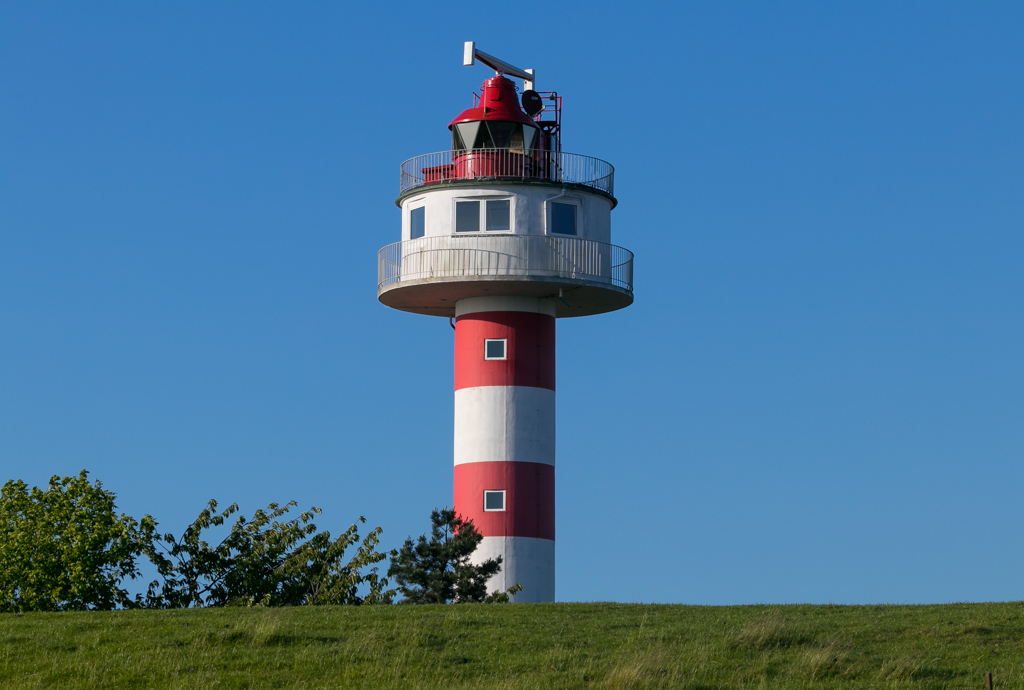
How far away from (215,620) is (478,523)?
10.6m

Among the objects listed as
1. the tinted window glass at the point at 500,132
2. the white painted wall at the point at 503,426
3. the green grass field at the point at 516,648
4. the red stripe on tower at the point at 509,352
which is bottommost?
the green grass field at the point at 516,648

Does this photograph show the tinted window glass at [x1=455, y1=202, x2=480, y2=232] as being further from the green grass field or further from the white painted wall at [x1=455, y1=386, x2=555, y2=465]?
the green grass field

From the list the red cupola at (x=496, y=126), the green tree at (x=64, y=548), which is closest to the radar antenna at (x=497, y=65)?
the red cupola at (x=496, y=126)

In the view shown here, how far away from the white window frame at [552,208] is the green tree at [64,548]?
1127 centimetres

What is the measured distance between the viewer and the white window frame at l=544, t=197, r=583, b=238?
37.8 metres

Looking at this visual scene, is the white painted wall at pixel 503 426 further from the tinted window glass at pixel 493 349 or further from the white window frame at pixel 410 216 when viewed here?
the white window frame at pixel 410 216

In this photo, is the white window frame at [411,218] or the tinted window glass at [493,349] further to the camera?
the white window frame at [411,218]

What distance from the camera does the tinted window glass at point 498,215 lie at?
3775 centimetres

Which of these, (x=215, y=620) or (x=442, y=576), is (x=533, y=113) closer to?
(x=442, y=576)

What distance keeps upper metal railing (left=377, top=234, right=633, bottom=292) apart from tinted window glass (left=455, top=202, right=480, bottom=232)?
25 cm

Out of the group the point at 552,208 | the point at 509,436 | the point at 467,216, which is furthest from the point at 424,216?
the point at 509,436

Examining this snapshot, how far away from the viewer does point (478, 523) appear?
37.0 m

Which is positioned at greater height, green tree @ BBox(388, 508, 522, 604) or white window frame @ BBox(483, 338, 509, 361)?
white window frame @ BBox(483, 338, 509, 361)

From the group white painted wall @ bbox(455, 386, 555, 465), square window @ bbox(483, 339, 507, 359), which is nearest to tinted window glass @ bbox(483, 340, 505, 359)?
square window @ bbox(483, 339, 507, 359)
